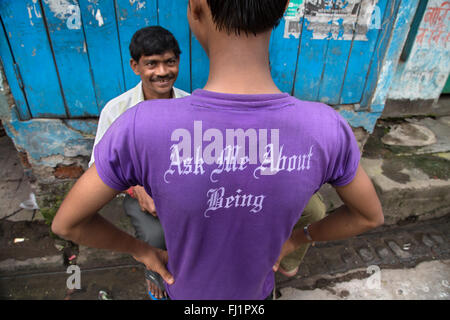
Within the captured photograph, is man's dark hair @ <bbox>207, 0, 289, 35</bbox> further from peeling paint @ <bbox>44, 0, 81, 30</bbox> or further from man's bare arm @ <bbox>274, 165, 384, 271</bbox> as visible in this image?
peeling paint @ <bbox>44, 0, 81, 30</bbox>

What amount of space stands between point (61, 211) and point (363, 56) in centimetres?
242

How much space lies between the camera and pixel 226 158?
2.56ft

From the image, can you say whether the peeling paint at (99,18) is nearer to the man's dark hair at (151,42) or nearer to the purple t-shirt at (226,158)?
the man's dark hair at (151,42)

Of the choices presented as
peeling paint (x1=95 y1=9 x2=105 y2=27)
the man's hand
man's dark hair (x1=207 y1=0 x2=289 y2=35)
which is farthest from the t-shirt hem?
peeling paint (x1=95 y1=9 x2=105 y2=27)

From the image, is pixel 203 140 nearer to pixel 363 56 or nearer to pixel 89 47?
pixel 89 47

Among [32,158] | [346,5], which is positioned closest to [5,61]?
[32,158]

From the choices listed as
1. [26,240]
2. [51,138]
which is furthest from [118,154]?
[26,240]

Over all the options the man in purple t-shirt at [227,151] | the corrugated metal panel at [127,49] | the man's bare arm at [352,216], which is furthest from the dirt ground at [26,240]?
the man's bare arm at [352,216]

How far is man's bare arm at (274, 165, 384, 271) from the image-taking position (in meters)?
0.99

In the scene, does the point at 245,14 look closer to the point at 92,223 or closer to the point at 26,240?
the point at 92,223

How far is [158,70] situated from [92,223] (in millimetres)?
1181

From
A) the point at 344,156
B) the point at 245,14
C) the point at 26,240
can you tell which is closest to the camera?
the point at 245,14

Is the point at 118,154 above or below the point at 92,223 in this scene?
above

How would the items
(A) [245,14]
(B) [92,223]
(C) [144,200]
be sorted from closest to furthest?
(A) [245,14], (B) [92,223], (C) [144,200]
